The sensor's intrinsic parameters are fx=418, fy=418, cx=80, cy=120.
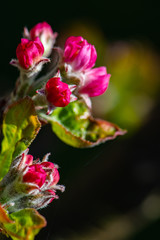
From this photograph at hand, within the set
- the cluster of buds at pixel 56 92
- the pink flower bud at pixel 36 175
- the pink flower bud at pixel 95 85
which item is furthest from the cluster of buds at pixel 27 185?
the pink flower bud at pixel 95 85

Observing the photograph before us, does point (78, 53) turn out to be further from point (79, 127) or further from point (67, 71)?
point (79, 127)

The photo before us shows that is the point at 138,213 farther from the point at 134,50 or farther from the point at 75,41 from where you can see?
the point at 75,41

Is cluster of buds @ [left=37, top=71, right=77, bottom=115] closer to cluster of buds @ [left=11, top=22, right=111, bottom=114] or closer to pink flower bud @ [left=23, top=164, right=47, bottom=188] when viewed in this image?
cluster of buds @ [left=11, top=22, right=111, bottom=114]

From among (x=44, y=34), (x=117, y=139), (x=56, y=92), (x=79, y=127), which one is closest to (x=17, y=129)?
(x=56, y=92)

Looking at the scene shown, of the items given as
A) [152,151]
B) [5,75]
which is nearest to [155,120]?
[152,151]

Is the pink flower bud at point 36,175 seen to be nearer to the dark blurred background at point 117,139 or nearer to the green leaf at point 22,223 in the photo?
the green leaf at point 22,223

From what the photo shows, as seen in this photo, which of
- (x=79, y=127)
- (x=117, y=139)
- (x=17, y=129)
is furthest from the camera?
(x=117, y=139)
